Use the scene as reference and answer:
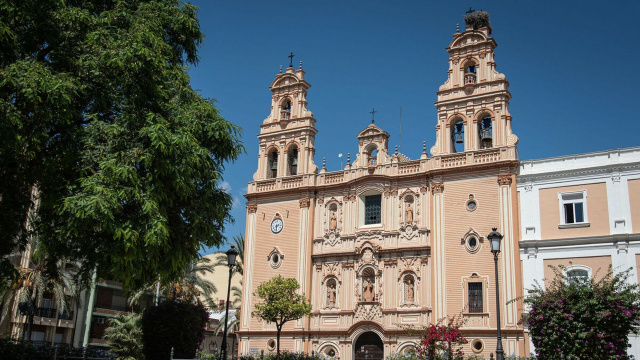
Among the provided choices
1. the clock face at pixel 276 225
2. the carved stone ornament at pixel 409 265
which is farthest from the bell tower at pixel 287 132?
the carved stone ornament at pixel 409 265

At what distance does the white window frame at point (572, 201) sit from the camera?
28.4 metres

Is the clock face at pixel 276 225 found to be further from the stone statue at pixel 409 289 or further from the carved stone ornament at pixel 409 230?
the stone statue at pixel 409 289

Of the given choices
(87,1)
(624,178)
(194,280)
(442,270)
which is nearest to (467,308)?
(442,270)

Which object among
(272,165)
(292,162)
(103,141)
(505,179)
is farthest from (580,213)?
(103,141)

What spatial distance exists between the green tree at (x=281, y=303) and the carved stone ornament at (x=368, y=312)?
276cm

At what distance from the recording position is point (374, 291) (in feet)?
106

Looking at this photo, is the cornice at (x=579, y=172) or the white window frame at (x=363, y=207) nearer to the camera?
the cornice at (x=579, y=172)

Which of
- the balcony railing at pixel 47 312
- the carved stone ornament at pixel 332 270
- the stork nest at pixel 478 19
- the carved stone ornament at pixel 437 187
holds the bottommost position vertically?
the balcony railing at pixel 47 312

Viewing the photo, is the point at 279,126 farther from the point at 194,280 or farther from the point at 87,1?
the point at 87,1

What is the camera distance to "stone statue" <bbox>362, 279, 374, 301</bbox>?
3247cm

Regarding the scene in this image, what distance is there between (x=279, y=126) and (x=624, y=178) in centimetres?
1980

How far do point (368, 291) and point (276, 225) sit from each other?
7179 mm

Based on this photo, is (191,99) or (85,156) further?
(191,99)

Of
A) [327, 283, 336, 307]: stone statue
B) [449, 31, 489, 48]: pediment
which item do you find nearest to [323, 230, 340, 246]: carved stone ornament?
[327, 283, 336, 307]: stone statue
